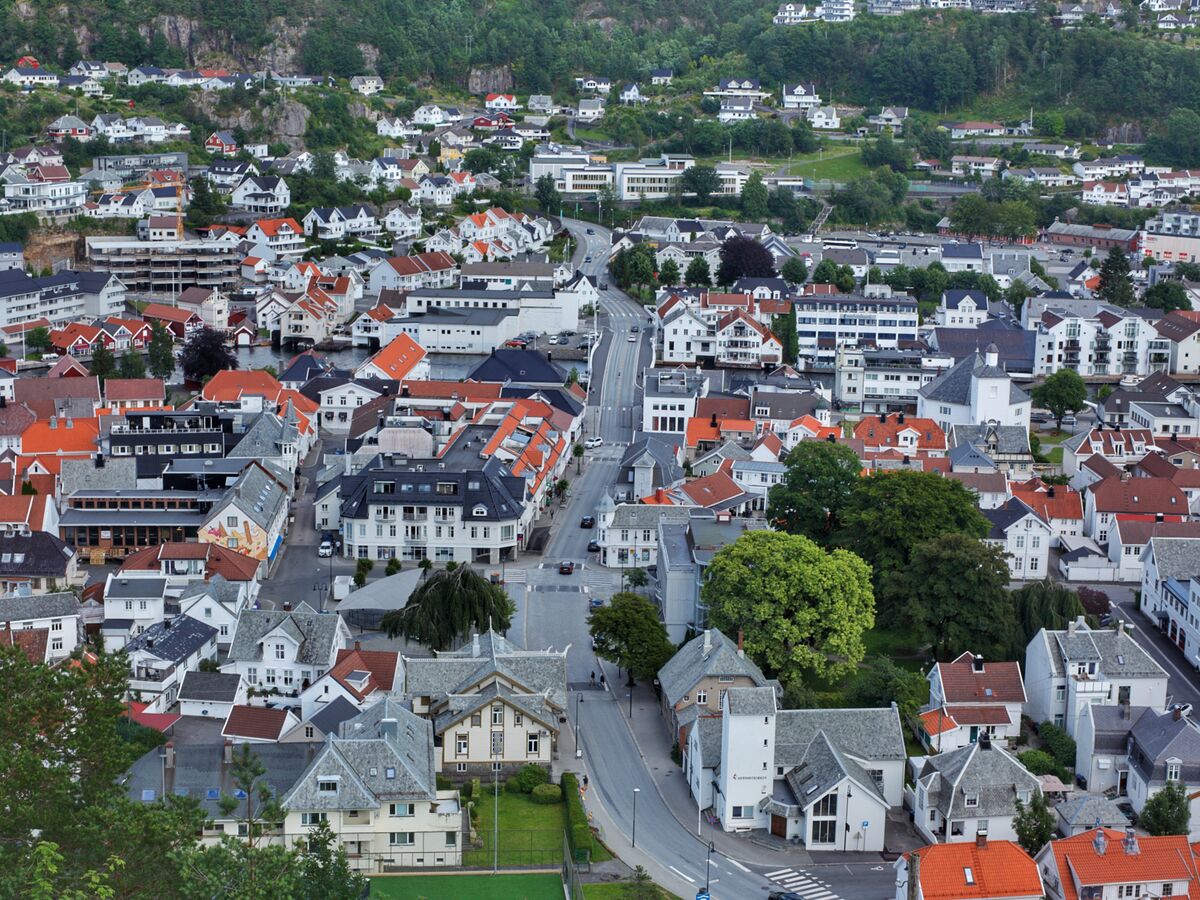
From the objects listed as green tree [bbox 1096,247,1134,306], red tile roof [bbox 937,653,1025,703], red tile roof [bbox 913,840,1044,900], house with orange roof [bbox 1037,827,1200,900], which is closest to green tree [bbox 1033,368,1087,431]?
green tree [bbox 1096,247,1134,306]

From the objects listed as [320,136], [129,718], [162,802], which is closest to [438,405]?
[129,718]

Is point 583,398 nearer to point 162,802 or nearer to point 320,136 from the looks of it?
point 162,802

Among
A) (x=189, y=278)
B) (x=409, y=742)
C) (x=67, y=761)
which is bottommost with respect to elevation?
(x=189, y=278)

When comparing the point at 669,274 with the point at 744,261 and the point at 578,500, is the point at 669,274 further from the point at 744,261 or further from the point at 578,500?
the point at 578,500

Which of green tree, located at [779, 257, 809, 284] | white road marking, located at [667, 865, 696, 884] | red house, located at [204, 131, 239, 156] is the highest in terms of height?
white road marking, located at [667, 865, 696, 884]

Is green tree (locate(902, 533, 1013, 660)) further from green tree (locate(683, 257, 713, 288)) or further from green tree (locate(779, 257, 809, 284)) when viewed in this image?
green tree (locate(683, 257, 713, 288))

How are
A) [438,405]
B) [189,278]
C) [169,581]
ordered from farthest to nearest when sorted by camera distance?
1. [189,278]
2. [438,405]
3. [169,581]
